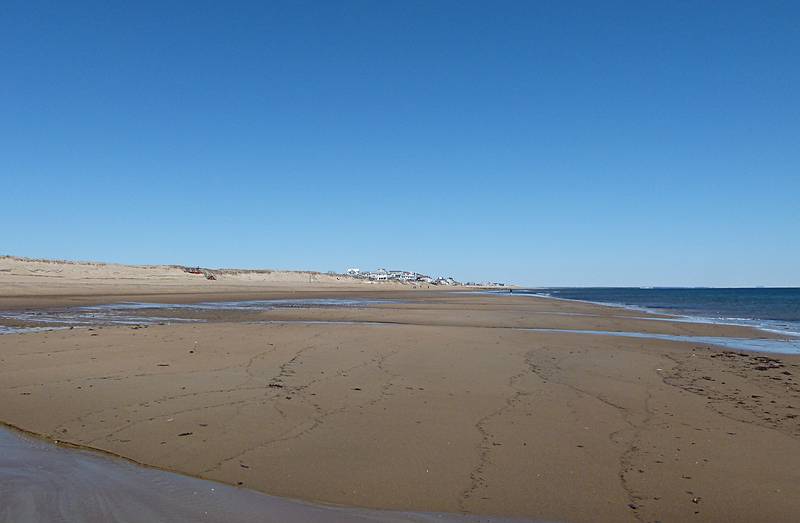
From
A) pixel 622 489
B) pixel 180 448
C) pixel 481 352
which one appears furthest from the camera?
pixel 481 352

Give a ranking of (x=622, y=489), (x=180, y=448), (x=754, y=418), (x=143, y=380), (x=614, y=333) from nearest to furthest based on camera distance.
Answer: (x=622, y=489) → (x=180, y=448) → (x=754, y=418) → (x=143, y=380) → (x=614, y=333)

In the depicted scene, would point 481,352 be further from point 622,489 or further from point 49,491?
point 49,491

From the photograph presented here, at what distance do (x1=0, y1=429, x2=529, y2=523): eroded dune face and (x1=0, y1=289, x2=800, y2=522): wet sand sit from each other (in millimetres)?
189

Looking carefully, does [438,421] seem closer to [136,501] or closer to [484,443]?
[484,443]

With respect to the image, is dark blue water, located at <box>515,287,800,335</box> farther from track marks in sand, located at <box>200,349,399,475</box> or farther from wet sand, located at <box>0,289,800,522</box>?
track marks in sand, located at <box>200,349,399,475</box>

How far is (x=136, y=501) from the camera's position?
4125 millimetres

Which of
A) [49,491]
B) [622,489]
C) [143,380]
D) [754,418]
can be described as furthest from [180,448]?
[754,418]

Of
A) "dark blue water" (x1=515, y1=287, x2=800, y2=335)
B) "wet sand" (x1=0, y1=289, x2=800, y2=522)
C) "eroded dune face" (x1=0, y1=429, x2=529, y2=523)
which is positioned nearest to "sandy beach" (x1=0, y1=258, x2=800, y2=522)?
"wet sand" (x1=0, y1=289, x2=800, y2=522)

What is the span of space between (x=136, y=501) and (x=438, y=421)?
3.39 m

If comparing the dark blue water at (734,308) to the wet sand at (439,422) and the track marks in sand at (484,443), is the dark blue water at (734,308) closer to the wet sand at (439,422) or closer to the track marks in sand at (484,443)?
the wet sand at (439,422)

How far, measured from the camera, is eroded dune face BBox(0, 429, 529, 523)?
3.88 meters

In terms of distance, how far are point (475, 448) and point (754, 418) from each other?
3984mm

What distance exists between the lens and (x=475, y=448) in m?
5.57

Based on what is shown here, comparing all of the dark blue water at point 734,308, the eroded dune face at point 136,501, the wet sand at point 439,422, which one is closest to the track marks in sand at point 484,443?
the wet sand at point 439,422
